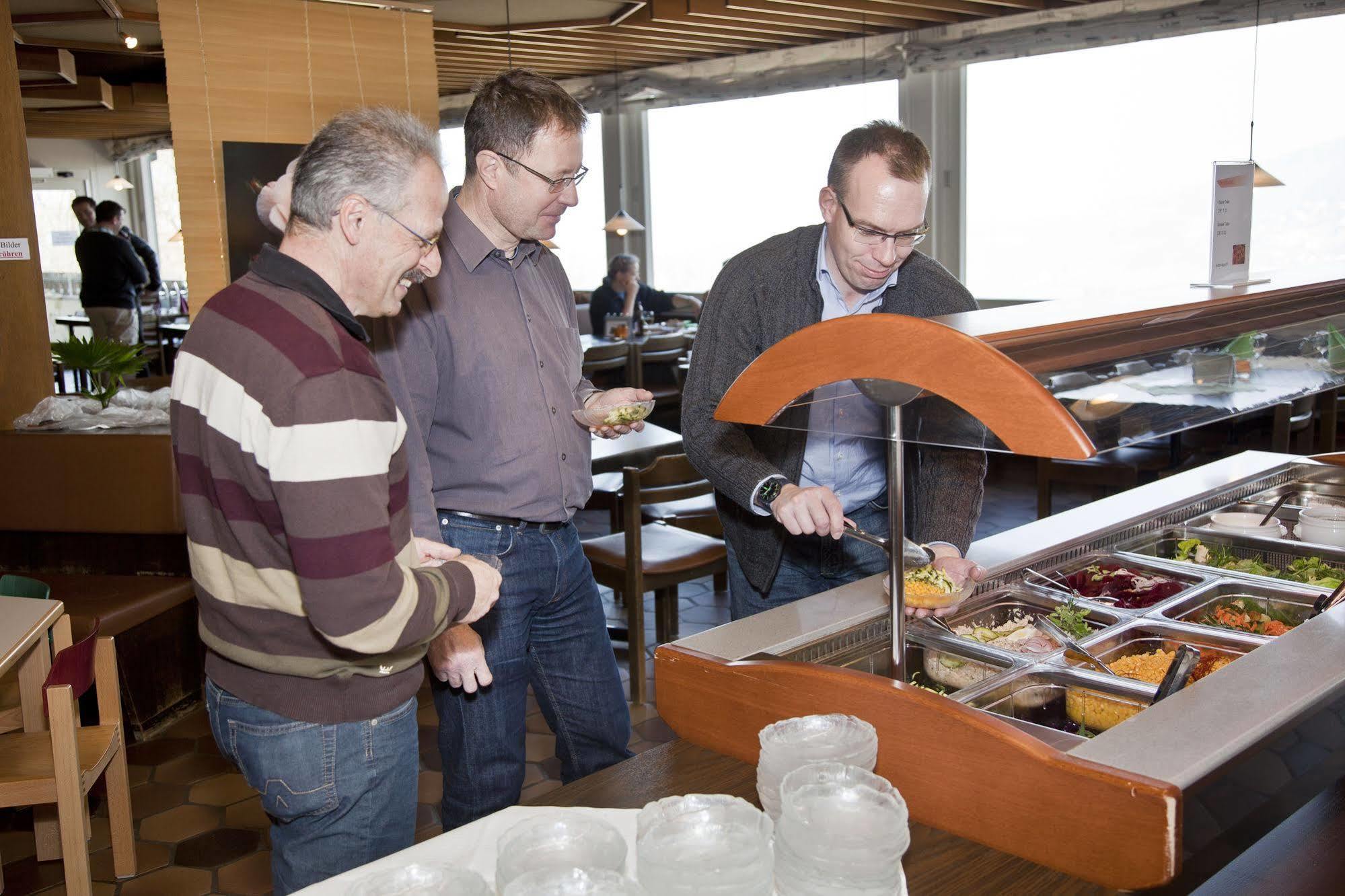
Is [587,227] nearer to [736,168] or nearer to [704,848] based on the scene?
[736,168]

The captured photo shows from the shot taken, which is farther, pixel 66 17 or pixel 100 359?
pixel 66 17

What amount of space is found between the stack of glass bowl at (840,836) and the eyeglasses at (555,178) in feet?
3.99

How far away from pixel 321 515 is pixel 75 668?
1563 millimetres

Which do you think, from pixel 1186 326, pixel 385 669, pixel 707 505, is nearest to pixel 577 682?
pixel 385 669

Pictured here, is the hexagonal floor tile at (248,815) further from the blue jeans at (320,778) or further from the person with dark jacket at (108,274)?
the person with dark jacket at (108,274)

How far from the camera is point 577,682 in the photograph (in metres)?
2.29

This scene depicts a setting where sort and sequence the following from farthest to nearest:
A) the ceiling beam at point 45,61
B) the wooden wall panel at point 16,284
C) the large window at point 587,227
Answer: the large window at point 587,227 < the ceiling beam at point 45,61 < the wooden wall panel at point 16,284

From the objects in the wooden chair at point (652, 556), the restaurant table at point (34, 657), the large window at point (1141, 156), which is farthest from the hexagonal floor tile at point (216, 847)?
the large window at point (1141, 156)

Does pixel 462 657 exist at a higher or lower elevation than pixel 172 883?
higher

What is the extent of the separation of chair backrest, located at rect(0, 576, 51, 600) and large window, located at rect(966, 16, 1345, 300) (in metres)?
6.22

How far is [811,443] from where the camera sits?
231 centimetres

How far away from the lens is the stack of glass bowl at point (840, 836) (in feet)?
3.57

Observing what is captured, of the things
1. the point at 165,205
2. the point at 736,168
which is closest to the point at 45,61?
the point at 736,168

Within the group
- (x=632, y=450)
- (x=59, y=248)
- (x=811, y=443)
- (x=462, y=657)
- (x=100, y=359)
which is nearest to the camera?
(x=462, y=657)
